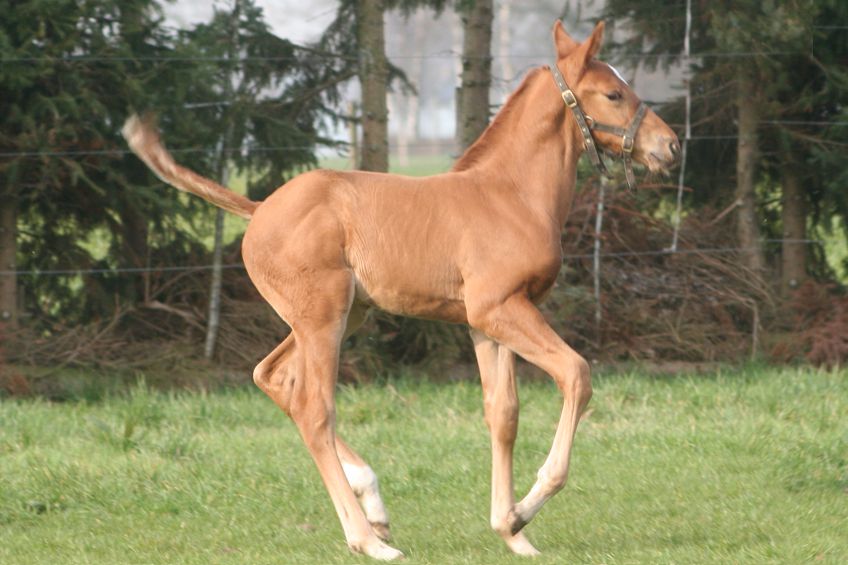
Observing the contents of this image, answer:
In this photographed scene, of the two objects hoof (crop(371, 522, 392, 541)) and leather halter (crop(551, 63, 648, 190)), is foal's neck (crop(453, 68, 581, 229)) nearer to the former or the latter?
leather halter (crop(551, 63, 648, 190))

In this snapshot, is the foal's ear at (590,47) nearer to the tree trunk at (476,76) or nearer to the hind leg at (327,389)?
the hind leg at (327,389)

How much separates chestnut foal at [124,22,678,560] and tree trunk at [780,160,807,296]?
6.09 m

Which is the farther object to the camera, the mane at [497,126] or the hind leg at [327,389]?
the mane at [497,126]

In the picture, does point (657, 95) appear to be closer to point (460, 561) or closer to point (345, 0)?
point (345, 0)

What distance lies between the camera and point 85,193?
32.7 feet

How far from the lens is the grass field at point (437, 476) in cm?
575

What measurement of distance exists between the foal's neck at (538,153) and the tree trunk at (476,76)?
493cm

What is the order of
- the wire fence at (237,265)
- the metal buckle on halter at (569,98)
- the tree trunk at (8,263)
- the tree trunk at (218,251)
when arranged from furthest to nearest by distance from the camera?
the tree trunk at (218,251), the wire fence at (237,265), the tree trunk at (8,263), the metal buckle on halter at (569,98)

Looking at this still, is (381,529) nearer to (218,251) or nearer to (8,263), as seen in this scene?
(218,251)

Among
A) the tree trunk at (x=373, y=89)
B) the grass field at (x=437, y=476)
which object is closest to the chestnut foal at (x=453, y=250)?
the grass field at (x=437, y=476)

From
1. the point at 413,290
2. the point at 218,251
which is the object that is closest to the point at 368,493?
the point at 413,290

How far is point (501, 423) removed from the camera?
18.1 feet

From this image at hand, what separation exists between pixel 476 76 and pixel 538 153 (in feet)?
17.1

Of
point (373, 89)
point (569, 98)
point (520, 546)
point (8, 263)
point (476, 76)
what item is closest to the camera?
point (520, 546)
